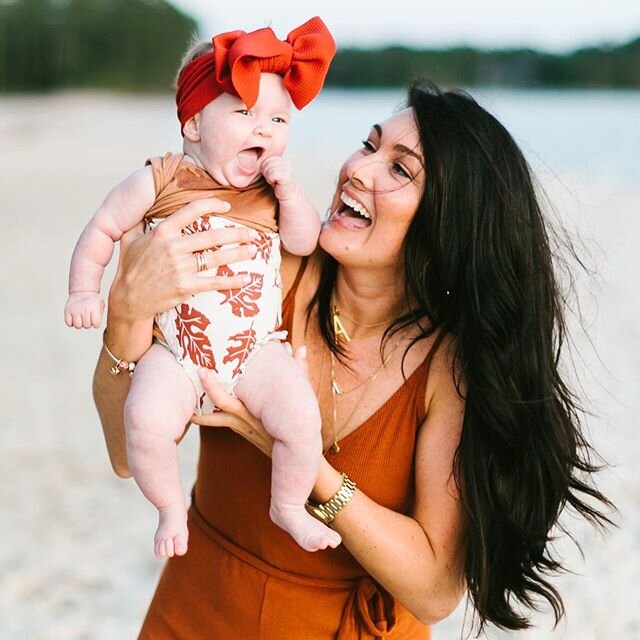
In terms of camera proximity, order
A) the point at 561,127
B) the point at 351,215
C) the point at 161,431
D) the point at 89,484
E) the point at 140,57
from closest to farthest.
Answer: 1. the point at 161,431
2. the point at 351,215
3. the point at 89,484
4. the point at 561,127
5. the point at 140,57

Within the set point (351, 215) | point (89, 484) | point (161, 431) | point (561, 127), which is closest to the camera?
point (161, 431)

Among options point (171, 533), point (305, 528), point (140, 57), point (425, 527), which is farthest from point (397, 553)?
point (140, 57)

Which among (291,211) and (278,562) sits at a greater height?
(291,211)

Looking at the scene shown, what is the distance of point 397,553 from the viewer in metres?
2.10

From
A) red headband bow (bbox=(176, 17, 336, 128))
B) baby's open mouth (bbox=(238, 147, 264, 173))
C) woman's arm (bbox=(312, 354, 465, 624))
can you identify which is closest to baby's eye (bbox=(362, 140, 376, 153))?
red headband bow (bbox=(176, 17, 336, 128))

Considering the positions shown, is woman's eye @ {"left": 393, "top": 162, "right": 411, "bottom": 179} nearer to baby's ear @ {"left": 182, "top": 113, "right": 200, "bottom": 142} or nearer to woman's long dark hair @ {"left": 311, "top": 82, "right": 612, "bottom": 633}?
woman's long dark hair @ {"left": 311, "top": 82, "right": 612, "bottom": 633}

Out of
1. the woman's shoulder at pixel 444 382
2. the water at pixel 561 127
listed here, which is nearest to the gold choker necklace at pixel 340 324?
the woman's shoulder at pixel 444 382

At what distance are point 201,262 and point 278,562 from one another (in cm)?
79

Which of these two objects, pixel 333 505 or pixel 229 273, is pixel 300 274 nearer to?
pixel 229 273

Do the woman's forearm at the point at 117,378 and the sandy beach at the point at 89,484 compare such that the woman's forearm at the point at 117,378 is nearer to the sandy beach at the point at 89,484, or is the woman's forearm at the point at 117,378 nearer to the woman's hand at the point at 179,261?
the woman's hand at the point at 179,261

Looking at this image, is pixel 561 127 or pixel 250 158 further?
pixel 561 127

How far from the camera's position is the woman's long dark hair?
216 centimetres

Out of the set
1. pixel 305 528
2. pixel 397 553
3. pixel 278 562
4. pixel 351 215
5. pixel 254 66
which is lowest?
pixel 278 562

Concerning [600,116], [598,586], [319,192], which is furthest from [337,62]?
[598,586]
